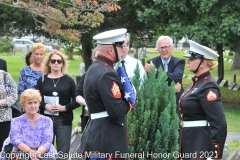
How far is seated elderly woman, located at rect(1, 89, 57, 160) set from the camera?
7.05 m

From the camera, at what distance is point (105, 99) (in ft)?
15.9

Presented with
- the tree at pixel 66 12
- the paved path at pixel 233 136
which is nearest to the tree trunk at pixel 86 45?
the tree at pixel 66 12

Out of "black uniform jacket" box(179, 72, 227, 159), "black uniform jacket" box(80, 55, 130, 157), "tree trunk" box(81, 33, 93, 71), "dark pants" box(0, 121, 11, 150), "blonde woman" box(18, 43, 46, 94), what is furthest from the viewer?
"tree trunk" box(81, 33, 93, 71)

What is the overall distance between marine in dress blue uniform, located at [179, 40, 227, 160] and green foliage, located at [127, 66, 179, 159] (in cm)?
25

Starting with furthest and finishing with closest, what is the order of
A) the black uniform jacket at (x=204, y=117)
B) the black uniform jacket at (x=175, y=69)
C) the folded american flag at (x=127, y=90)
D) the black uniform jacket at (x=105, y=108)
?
the black uniform jacket at (x=175, y=69) → the black uniform jacket at (x=204, y=117) → the folded american flag at (x=127, y=90) → the black uniform jacket at (x=105, y=108)

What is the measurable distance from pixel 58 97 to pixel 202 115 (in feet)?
10.3

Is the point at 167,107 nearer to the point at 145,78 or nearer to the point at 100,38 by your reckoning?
the point at 145,78

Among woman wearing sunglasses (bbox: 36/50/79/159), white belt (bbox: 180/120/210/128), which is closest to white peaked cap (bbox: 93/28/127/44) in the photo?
white belt (bbox: 180/120/210/128)

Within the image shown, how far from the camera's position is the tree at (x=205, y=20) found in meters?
17.8

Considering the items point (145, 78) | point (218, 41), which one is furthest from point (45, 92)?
point (218, 41)

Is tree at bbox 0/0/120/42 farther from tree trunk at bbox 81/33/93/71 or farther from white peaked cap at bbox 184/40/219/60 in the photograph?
white peaked cap at bbox 184/40/219/60

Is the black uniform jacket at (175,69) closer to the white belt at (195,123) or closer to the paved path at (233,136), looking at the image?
the white belt at (195,123)

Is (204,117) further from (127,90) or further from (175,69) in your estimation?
(175,69)

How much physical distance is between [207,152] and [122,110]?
1.23 metres
